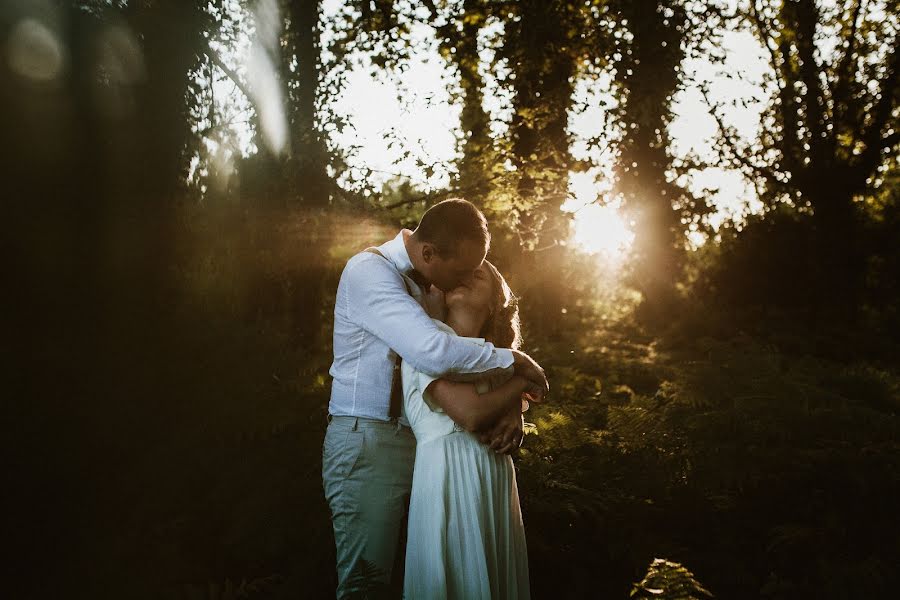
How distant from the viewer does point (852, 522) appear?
150 inches

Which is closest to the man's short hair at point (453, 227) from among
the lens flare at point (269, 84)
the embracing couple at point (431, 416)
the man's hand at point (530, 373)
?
the embracing couple at point (431, 416)

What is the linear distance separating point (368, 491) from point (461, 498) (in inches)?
20.6

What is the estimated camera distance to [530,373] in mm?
2482

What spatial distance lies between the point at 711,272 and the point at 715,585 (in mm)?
20882

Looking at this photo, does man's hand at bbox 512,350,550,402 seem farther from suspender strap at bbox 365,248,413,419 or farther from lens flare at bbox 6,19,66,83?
lens flare at bbox 6,19,66,83

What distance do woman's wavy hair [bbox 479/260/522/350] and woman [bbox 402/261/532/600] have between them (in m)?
0.35

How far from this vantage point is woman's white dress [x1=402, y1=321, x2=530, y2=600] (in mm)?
2205

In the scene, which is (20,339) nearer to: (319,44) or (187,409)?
(187,409)

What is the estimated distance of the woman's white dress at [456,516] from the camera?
221 cm

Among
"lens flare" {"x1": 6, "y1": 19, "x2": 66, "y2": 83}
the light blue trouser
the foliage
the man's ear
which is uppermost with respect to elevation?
"lens flare" {"x1": 6, "y1": 19, "x2": 66, "y2": 83}

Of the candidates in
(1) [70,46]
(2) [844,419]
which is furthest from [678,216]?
(1) [70,46]

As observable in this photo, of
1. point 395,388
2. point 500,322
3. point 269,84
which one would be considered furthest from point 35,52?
point 269,84

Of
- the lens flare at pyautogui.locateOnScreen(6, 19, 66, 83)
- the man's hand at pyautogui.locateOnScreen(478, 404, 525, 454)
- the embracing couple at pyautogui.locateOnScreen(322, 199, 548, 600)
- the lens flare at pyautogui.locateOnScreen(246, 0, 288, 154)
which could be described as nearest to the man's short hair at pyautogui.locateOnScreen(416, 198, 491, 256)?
the embracing couple at pyautogui.locateOnScreen(322, 199, 548, 600)

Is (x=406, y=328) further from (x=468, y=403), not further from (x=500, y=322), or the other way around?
(x=500, y=322)
